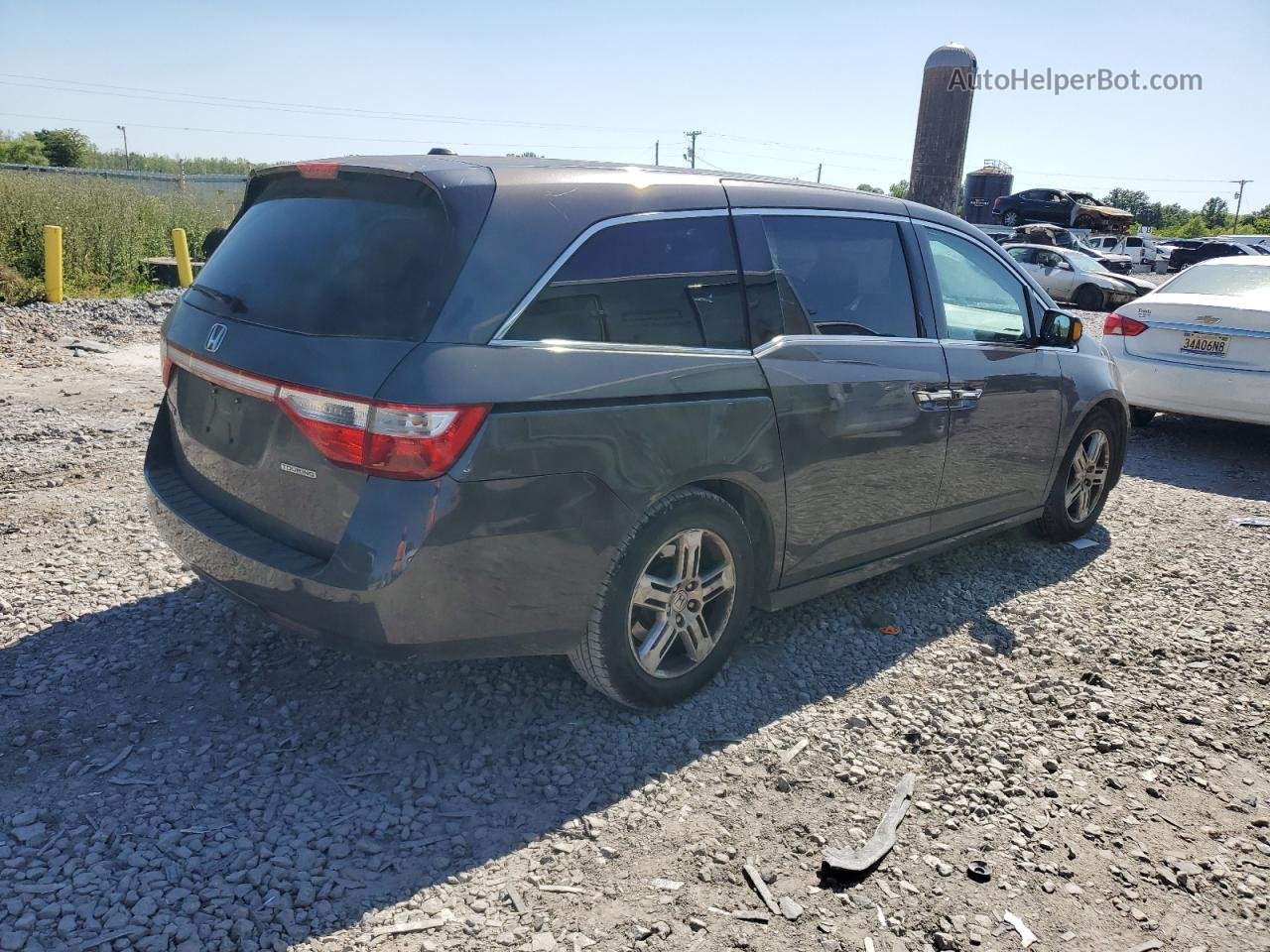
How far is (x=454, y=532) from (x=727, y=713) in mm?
1377

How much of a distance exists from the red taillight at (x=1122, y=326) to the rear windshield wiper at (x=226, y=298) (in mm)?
7247

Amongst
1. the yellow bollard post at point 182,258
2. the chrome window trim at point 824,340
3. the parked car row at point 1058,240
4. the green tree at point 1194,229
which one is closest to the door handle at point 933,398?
the chrome window trim at point 824,340

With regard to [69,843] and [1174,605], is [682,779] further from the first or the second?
[1174,605]

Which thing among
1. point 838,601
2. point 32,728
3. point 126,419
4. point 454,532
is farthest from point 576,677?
point 126,419

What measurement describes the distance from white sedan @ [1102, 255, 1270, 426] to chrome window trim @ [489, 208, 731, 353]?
598 cm

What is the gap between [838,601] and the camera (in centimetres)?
460

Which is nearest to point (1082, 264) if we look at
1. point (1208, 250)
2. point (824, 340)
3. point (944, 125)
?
point (944, 125)

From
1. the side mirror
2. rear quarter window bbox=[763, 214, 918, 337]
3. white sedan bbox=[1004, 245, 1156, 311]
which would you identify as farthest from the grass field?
white sedan bbox=[1004, 245, 1156, 311]

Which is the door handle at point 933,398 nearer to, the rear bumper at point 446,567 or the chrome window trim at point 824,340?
the chrome window trim at point 824,340

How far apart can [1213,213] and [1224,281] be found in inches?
3494

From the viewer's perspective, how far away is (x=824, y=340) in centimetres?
381

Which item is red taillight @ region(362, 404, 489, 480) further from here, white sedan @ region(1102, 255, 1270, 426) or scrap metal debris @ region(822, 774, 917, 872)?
white sedan @ region(1102, 255, 1270, 426)

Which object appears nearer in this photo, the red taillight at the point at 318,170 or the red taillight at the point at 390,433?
the red taillight at the point at 390,433

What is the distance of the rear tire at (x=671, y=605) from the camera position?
3.19 m
